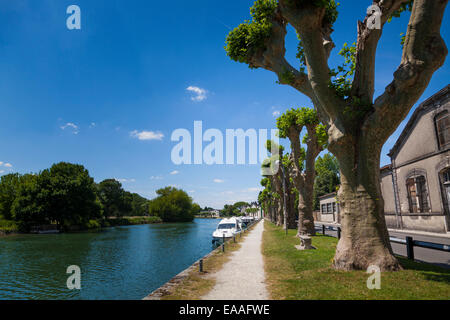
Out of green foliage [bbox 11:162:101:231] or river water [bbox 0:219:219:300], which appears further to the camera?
green foliage [bbox 11:162:101:231]

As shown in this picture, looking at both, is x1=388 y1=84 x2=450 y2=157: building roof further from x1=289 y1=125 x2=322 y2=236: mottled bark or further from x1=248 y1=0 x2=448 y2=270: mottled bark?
x1=248 y1=0 x2=448 y2=270: mottled bark

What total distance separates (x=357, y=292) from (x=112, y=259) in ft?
55.4

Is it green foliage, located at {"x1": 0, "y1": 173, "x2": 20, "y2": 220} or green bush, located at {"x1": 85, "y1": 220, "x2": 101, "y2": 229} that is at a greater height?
green foliage, located at {"x1": 0, "y1": 173, "x2": 20, "y2": 220}

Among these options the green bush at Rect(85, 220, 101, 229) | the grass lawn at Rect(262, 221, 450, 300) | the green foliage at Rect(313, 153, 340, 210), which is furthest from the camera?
the green foliage at Rect(313, 153, 340, 210)

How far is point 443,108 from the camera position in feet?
60.7

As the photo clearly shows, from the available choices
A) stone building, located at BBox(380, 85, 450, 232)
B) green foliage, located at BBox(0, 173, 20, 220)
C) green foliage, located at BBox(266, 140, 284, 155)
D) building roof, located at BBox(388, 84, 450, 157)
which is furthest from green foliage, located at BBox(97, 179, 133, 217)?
building roof, located at BBox(388, 84, 450, 157)

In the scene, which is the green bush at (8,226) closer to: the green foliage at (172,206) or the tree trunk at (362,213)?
the green foliage at (172,206)

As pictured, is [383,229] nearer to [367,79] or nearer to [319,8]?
[367,79]

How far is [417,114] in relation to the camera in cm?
2095

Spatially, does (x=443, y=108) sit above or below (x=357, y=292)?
above

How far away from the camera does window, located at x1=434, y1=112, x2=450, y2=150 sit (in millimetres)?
18141

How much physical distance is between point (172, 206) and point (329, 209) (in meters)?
51.2
